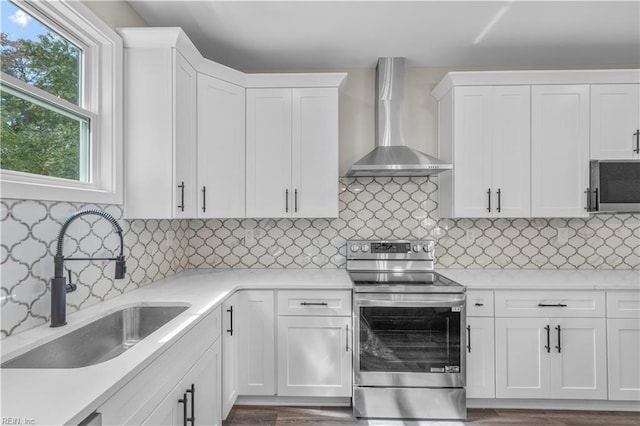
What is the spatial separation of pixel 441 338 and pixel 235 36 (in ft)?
8.27

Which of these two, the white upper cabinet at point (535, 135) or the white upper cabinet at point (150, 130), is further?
the white upper cabinet at point (535, 135)

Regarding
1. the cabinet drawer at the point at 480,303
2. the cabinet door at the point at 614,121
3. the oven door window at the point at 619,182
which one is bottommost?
the cabinet drawer at the point at 480,303

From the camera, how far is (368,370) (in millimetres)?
2266

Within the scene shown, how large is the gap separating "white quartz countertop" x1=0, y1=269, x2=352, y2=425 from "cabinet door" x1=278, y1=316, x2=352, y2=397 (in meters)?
0.26

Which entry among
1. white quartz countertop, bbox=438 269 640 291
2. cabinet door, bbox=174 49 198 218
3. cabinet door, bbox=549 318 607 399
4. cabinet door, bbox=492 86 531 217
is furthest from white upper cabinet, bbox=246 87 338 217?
cabinet door, bbox=549 318 607 399

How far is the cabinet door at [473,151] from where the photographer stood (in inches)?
103

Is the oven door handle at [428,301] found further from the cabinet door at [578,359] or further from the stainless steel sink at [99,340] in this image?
the stainless steel sink at [99,340]

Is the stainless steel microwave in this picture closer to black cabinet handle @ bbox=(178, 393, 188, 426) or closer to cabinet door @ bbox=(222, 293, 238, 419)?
cabinet door @ bbox=(222, 293, 238, 419)

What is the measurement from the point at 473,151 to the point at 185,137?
6.80 feet

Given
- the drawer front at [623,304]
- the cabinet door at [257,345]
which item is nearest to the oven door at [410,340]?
the cabinet door at [257,345]

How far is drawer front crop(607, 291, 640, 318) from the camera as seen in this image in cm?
229

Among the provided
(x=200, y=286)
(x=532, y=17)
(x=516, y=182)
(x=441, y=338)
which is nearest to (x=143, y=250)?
(x=200, y=286)

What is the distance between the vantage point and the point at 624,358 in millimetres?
2309

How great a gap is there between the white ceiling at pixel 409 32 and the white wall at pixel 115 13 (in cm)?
6
